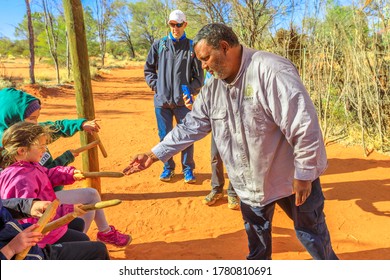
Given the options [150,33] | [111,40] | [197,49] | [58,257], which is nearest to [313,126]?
[197,49]

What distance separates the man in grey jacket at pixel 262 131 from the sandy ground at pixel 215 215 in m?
0.89

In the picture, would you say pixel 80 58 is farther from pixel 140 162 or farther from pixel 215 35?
pixel 215 35

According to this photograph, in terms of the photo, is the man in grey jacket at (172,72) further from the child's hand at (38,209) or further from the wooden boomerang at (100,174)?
the child's hand at (38,209)

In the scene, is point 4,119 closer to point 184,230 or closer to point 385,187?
point 184,230

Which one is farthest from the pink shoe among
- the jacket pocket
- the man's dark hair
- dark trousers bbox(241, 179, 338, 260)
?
the man's dark hair

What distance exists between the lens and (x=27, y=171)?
80.0 inches

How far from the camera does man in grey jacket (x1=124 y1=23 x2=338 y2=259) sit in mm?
1701

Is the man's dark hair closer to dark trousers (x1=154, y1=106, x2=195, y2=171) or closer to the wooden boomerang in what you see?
→ the wooden boomerang

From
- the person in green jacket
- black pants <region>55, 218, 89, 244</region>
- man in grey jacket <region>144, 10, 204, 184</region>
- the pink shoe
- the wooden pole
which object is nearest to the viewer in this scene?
black pants <region>55, 218, 89, 244</region>

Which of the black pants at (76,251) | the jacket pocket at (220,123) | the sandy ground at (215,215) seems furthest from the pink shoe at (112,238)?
the jacket pocket at (220,123)

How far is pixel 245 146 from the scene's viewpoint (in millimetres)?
1936

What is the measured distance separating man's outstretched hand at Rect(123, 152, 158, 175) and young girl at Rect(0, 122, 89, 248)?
434mm

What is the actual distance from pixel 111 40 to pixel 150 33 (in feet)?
20.3

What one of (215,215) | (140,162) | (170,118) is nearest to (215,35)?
(140,162)
